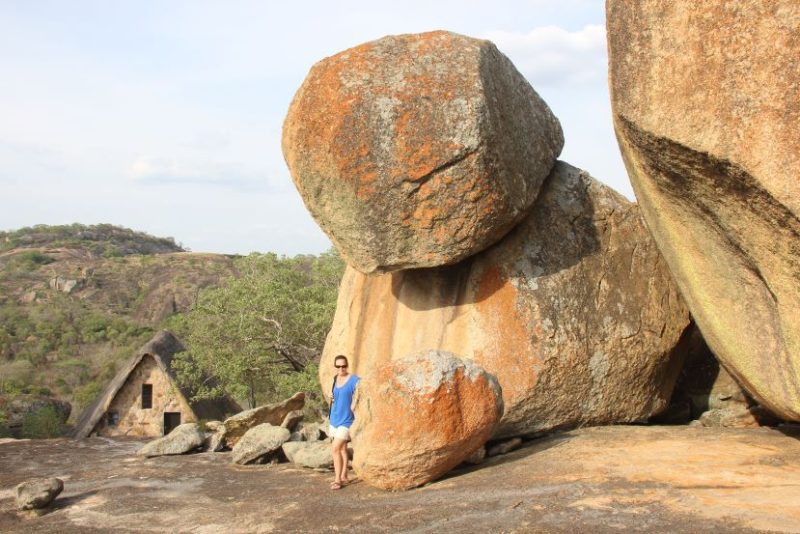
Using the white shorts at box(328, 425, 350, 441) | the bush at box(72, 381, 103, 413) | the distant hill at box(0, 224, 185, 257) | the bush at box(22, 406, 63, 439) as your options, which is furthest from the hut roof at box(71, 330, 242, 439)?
the distant hill at box(0, 224, 185, 257)

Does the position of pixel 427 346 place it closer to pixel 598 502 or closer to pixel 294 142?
pixel 294 142

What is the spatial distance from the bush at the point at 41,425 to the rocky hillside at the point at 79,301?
518cm

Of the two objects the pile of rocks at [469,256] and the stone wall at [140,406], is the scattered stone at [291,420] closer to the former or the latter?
the pile of rocks at [469,256]

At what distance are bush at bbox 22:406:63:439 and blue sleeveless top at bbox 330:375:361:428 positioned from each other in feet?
49.1

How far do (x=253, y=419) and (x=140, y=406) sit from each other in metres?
9.72

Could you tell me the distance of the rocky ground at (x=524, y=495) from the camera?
19.4ft

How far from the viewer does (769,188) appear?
5.77 metres

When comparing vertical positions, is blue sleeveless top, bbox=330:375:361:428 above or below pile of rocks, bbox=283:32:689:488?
below

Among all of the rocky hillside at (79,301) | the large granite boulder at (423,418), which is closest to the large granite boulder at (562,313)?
the large granite boulder at (423,418)

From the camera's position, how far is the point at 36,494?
838 centimetres

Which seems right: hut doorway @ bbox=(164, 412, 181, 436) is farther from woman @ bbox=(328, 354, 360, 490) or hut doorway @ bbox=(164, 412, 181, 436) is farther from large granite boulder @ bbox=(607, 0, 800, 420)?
large granite boulder @ bbox=(607, 0, 800, 420)

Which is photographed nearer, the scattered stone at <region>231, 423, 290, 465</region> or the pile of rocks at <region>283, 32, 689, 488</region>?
the pile of rocks at <region>283, 32, 689, 488</region>

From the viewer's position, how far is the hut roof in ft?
65.0

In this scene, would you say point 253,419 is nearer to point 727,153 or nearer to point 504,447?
point 504,447
